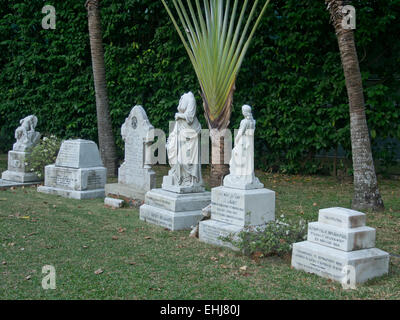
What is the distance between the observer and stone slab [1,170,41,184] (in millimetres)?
11898

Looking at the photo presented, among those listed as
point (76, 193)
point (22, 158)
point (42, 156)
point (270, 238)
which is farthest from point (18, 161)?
point (270, 238)

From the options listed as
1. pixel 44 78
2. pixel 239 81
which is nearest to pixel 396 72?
pixel 239 81

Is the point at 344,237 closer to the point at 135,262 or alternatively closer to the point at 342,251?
the point at 342,251

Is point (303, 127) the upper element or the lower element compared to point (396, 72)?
lower

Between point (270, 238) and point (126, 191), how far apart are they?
15.4 ft

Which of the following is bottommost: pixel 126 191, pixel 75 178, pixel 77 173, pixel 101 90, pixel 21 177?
pixel 126 191

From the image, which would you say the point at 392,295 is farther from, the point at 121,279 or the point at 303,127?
the point at 303,127

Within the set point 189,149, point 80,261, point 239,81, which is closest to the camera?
point 80,261

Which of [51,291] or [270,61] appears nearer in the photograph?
[51,291]

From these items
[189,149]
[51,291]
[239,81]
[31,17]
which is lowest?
[51,291]

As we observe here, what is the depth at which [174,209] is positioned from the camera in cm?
762

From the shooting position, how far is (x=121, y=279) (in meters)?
5.11

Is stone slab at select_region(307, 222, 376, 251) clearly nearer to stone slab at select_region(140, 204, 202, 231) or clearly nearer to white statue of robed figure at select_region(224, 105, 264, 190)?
white statue of robed figure at select_region(224, 105, 264, 190)

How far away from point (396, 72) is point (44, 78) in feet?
38.3
